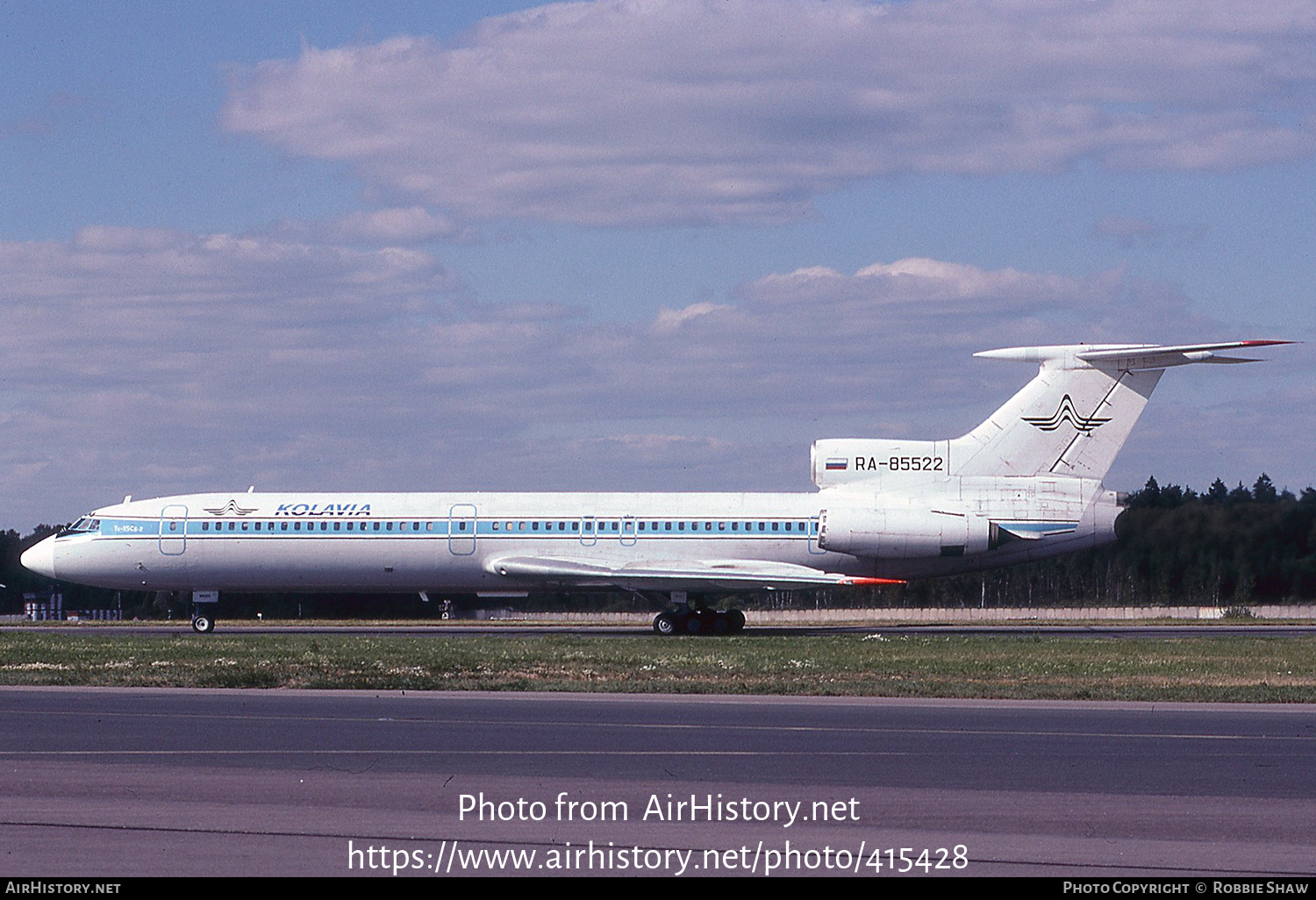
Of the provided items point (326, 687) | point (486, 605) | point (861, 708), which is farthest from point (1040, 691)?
point (486, 605)

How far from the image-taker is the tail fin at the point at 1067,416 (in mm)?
38750

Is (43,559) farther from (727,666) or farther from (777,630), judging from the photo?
(727,666)

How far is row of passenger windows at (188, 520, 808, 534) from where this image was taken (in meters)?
39.9

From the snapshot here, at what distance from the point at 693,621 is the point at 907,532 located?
619 cm

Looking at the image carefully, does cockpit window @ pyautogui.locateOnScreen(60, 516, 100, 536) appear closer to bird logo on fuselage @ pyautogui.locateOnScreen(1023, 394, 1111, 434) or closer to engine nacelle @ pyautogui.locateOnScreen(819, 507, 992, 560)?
engine nacelle @ pyautogui.locateOnScreen(819, 507, 992, 560)

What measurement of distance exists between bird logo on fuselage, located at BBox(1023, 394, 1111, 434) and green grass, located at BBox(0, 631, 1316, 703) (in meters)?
6.23

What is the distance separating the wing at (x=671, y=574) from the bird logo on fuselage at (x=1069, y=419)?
559 cm

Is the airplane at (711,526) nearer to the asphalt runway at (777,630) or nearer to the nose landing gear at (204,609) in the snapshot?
the nose landing gear at (204,609)

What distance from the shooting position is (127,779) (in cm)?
1302

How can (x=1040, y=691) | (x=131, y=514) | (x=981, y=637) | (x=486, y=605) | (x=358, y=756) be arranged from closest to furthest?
(x=358, y=756), (x=1040, y=691), (x=981, y=637), (x=131, y=514), (x=486, y=605)

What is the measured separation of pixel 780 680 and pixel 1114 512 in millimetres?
18505

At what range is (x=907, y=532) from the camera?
1523 inches
